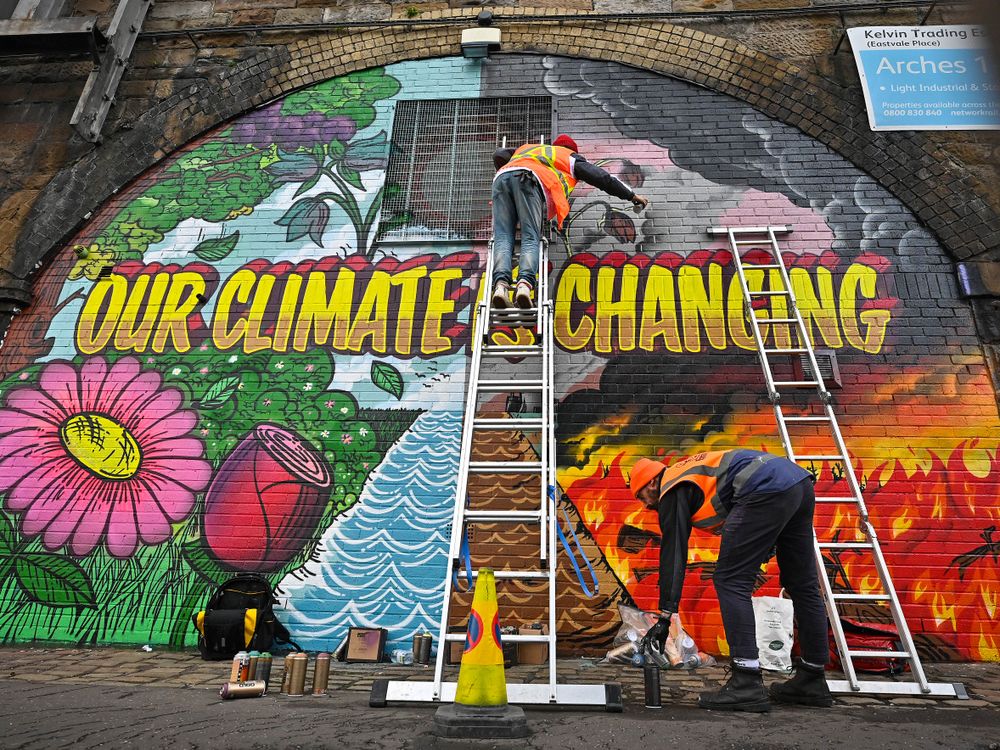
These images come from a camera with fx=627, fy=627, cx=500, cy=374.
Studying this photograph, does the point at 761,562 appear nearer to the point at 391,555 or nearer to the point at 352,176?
the point at 391,555

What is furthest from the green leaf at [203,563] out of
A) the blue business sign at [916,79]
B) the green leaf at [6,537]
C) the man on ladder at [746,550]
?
the blue business sign at [916,79]

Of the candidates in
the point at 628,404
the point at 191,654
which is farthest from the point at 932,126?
the point at 191,654

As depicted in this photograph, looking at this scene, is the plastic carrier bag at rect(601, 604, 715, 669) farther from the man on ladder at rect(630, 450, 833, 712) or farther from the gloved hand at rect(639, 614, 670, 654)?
the gloved hand at rect(639, 614, 670, 654)

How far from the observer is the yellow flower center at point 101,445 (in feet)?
19.0

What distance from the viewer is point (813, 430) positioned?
5.50 metres

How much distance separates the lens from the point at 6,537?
5.68 meters

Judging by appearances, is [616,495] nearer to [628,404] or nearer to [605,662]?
[628,404]

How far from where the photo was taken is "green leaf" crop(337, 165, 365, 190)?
6.78m

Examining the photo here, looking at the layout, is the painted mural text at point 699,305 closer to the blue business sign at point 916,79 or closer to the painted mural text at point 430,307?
the painted mural text at point 430,307

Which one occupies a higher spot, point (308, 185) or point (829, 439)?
point (308, 185)

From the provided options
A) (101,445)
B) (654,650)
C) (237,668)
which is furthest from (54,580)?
(654,650)

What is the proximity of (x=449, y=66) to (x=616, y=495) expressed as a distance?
17.3 feet

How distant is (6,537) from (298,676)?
12.5ft

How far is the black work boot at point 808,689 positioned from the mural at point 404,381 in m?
1.59
